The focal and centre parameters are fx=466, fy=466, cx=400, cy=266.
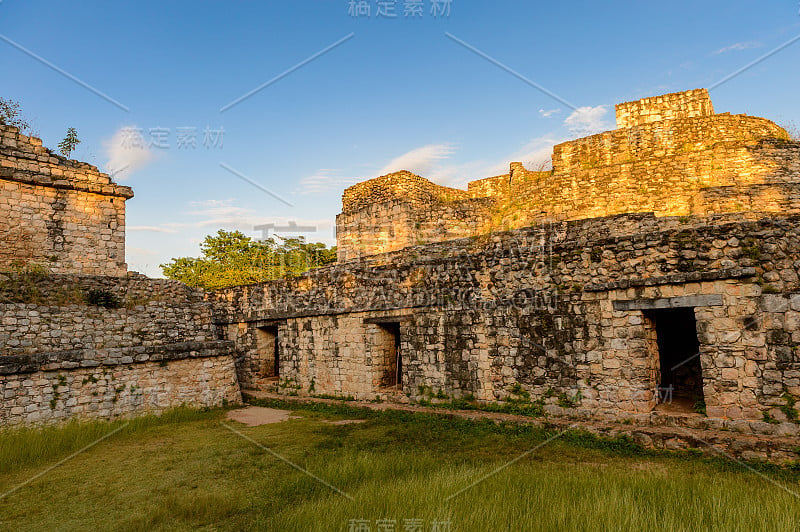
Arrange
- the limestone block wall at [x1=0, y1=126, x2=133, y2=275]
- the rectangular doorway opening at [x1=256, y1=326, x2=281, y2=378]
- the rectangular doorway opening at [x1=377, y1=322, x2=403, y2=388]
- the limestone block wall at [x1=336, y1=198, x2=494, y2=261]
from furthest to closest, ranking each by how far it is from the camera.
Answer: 1. the limestone block wall at [x1=336, y1=198, x2=494, y2=261]
2. the rectangular doorway opening at [x1=256, y1=326, x2=281, y2=378]
3. the limestone block wall at [x1=0, y1=126, x2=133, y2=275]
4. the rectangular doorway opening at [x1=377, y1=322, x2=403, y2=388]

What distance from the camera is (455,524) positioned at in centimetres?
387

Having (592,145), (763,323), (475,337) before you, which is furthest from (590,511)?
(592,145)

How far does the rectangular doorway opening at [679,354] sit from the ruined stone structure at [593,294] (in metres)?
0.03

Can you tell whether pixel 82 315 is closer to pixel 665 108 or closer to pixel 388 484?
pixel 388 484

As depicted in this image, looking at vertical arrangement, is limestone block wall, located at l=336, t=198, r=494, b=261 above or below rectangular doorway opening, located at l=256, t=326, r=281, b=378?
above

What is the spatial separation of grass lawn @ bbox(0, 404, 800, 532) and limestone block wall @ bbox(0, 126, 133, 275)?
22.8 ft

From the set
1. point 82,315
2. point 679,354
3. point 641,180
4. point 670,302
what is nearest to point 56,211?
point 82,315

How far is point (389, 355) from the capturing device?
34.1ft

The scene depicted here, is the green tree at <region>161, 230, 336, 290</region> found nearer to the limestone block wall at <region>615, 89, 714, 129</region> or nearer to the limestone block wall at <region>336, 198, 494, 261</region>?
the limestone block wall at <region>336, 198, 494, 261</region>

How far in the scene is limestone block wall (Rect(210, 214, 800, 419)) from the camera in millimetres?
→ 5832

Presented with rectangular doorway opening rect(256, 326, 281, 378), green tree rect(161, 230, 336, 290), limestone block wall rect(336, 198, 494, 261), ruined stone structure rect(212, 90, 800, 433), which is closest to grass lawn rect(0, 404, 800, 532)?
ruined stone structure rect(212, 90, 800, 433)

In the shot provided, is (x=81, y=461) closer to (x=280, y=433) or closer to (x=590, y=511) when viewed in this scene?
(x=280, y=433)

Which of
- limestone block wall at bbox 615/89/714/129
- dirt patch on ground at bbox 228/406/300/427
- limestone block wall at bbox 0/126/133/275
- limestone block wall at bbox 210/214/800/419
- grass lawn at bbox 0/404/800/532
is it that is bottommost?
dirt patch on ground at bbox 228/406/300/427

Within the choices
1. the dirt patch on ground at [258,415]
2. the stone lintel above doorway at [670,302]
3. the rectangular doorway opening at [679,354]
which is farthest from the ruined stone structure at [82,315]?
the rectangular doorway opening at [679,354]
